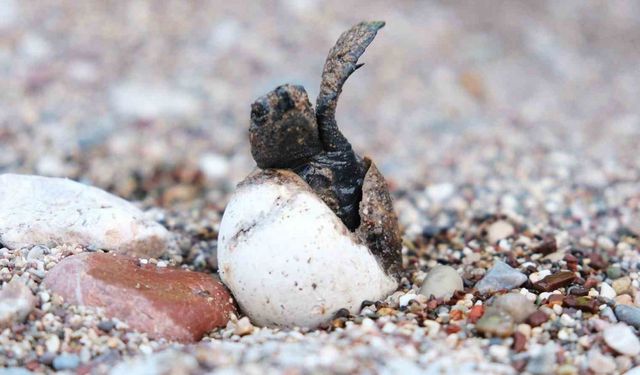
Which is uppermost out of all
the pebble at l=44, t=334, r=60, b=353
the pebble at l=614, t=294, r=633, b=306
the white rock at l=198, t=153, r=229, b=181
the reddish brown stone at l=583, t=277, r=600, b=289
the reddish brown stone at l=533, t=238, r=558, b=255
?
the white rock at l=198, t=153, r=229, b=181

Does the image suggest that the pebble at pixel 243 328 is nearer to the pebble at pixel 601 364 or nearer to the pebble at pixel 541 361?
the pebble at pixel 541 361

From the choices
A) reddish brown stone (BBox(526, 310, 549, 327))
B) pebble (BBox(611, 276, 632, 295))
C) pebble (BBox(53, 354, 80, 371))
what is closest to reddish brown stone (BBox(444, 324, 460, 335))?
reddish brown stone (BBox(526, 310, 549, 327))

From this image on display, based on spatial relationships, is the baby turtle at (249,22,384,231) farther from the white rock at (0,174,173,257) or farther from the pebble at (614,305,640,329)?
the pebble at (614,305,640,329)

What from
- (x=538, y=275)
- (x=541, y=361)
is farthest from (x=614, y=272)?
(x=541, y=361)

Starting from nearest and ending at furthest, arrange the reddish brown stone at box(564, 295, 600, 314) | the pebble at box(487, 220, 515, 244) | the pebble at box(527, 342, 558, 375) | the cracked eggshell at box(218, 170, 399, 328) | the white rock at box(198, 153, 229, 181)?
the pebble at box(527, 342, 558, 375) → the cracked eggshell at box(218, 170, 399, 328) → the reddish brown stone at box(564, 295, 600, 314) → the pebble at box(487, 220, 515, 244) → the white rock at box(198, 153, 229, 181)

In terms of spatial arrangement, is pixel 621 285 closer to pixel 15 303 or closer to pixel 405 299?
pixel 405 299

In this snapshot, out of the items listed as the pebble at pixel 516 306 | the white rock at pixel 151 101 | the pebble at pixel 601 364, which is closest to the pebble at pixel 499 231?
the pebble at pixel 516 306
